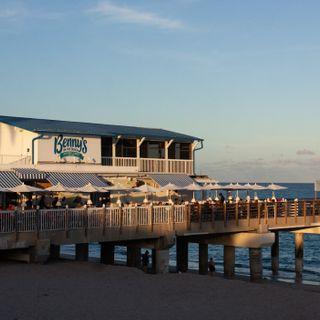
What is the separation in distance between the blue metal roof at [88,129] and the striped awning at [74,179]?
274 cm

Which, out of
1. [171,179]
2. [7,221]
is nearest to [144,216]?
[7,221]

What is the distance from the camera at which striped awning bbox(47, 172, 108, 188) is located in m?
33.3

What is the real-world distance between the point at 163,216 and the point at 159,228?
0.63 metres

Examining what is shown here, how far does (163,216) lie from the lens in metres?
31.9

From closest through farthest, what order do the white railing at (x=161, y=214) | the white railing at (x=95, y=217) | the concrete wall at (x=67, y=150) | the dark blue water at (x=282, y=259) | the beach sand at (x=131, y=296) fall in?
the beach sand at (x=131, y=296)
the white railing at (x=95, y=217)
the white railing at (x=161, y=214)
the concrete wall at (x=67, y=150)
the dark blue water at (x=282, y=259)

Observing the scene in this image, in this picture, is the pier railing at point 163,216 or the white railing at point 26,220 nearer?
the white railing at point 26,220

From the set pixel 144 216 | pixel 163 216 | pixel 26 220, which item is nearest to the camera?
pixel 26 220

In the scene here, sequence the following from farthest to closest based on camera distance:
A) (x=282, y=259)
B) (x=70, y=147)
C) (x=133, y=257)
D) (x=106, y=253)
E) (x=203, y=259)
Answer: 1. (x=282, y=259)
2. (x=203, y=259)
3. (x=106, y=253)
4. (x=70, y=147)
5. (x=133, y=257)

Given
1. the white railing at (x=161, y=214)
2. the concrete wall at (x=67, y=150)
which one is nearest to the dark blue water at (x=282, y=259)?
the white railing at (x=161, y=214)

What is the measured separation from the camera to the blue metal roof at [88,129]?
37.0 m

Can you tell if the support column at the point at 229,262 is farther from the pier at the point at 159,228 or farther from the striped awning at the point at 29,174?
the striped awning at the point at 29,174

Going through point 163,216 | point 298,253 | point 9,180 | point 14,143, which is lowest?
point 298,253

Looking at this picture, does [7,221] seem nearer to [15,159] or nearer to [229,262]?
[15,159]

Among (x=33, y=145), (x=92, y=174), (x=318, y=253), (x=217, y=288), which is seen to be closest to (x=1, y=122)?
(x=33, y=145)
